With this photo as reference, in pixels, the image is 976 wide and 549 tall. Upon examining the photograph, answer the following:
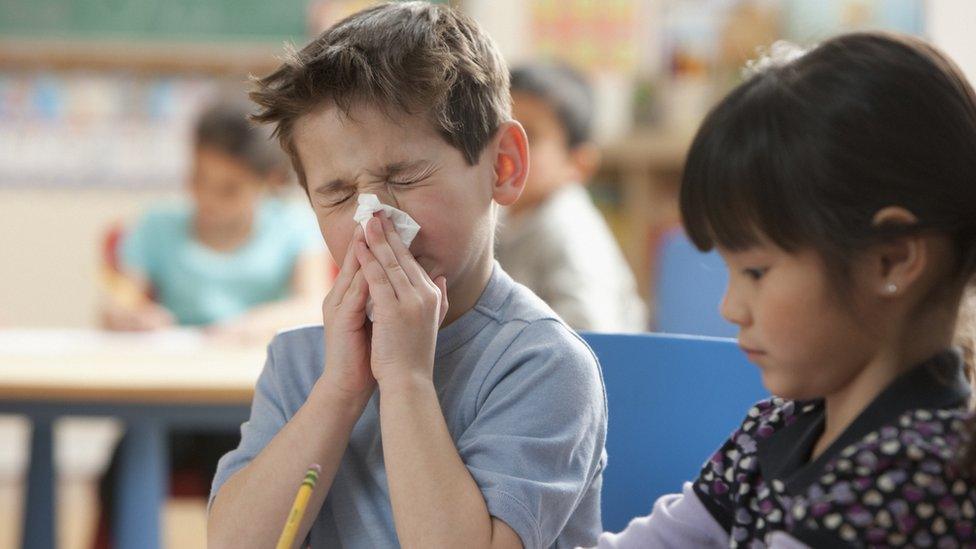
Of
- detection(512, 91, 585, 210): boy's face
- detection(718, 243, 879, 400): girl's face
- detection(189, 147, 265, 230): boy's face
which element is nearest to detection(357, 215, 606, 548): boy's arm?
detection(718, 243, 879, 400): girl's face

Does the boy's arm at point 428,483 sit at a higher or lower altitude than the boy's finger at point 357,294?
lower

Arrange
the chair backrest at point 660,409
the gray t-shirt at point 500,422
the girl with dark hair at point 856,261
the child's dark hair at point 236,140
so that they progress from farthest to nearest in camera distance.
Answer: the child's dark hair at point 236,140 → the chair backrest at point 660,409 → the gray t-shirt at point 500,422 → the girl with dark hair at point 856,261

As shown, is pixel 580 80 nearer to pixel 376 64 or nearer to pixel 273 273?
pixel 273 273

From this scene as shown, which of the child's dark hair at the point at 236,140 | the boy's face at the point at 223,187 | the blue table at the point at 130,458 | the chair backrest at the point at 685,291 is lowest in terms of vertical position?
the blue table at the point at 130,458

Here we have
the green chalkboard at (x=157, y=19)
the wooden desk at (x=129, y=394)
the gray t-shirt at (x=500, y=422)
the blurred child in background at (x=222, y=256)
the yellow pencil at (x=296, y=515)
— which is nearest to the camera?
the yellow pencil at (x=296, y=515)

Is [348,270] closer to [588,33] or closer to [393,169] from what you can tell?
[393,169]

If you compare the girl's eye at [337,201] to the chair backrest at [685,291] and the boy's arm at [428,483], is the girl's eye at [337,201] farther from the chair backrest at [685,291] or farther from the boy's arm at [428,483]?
the chair backrest at [685,291]

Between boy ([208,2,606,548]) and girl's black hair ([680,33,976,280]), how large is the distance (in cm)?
26

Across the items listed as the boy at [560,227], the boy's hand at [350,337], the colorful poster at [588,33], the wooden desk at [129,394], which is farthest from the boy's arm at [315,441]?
the colorful poster at [588,33]

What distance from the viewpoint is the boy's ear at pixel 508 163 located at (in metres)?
1.09

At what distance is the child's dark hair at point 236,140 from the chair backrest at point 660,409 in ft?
5.17

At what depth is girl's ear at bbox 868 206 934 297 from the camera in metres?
0.76

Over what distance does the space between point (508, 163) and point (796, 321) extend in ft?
1.22

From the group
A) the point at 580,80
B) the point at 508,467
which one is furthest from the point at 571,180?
the point at 508,467
